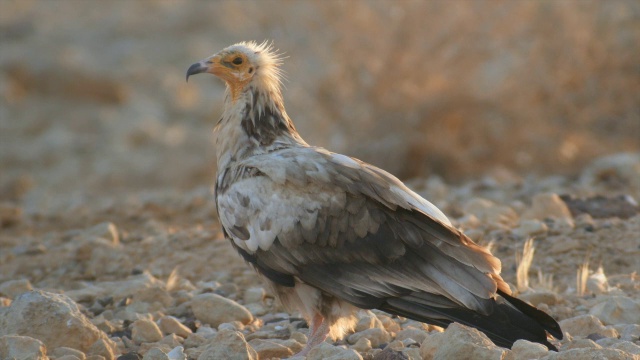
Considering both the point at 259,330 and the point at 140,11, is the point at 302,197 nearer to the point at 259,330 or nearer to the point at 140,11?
the point at 259,330

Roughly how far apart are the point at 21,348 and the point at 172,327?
1.14 metres

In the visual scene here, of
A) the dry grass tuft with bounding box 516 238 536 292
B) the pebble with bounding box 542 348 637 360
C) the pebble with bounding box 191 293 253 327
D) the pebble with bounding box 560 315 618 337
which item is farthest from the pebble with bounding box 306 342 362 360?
the dry grass tuft with bounding box 516 238 536 292

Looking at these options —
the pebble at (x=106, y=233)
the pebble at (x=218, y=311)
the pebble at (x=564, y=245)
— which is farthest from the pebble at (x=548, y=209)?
the pebble at (x=106, y=233)

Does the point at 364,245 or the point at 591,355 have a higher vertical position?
the point at 364,245

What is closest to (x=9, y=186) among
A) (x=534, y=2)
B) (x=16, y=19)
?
(x=534, y=2)

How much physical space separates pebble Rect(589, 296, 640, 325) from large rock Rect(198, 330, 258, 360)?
2.19 m

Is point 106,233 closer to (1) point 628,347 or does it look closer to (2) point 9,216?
(2) point 9,216

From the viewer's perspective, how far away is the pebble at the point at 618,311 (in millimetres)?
6465

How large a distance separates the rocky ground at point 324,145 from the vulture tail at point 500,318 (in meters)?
0.07

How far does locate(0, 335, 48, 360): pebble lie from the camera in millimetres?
5523

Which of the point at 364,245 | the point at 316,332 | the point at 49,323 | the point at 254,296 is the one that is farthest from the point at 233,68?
the point at 49,323

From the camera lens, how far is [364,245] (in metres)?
5.89

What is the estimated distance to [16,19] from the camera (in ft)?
86.2

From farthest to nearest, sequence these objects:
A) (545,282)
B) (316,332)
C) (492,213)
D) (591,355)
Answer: (492,213) → (545,282) → (316,332) → (591,355)
